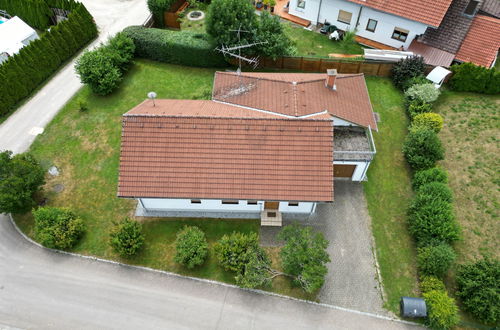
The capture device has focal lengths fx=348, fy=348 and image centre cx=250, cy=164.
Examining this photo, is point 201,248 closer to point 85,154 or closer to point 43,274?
point 43,274

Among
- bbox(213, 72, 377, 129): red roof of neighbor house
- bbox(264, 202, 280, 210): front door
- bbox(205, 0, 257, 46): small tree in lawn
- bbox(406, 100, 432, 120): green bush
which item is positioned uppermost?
bbox(205, 0, 257, 46): small tree in lawn

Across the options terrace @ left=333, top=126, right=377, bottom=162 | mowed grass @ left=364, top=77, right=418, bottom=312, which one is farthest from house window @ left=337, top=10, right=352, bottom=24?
terrace @ left=333, top=126, right=377, bottom=162

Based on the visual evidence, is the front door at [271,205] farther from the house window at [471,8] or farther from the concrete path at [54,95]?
the house window at [471,8]

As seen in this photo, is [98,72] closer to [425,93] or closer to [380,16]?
[380,16]

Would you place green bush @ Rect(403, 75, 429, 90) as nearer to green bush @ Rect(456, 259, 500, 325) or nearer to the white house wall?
the white house wall

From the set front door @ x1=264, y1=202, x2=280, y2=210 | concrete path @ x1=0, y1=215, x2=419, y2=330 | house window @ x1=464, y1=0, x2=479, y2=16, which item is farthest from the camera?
house window @ x1=464, y1=0, x2=479, y2=16

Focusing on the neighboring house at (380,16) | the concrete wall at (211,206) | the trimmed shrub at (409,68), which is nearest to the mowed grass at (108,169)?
the concrete wall at (211,206)

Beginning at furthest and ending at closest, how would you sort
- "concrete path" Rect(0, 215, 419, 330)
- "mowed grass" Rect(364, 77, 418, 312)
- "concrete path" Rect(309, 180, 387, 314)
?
"mowed grass" Rect(364, 77, 418, 312)
"concrete path" Rect(309, 180, 387, 314)
"concrete path" Rect(0, 215, 419, 330)
